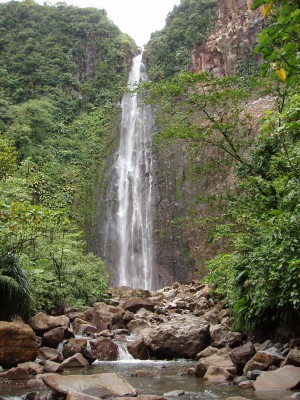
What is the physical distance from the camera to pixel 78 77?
41531 millimetres

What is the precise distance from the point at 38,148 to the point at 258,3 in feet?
98.9

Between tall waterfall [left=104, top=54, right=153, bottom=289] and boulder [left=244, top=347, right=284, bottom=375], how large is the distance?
1958cm

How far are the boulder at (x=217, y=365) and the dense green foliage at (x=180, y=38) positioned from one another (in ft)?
106

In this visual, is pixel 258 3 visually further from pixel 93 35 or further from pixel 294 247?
pixel 93 35

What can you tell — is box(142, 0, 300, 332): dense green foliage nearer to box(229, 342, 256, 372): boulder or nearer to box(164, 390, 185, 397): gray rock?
box(229, 342, 256, 372): boulder

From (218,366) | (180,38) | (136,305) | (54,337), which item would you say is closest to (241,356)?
(218,366)

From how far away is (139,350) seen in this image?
358 inches

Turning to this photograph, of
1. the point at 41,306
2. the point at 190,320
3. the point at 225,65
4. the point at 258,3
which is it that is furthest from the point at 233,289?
the point at 225,65

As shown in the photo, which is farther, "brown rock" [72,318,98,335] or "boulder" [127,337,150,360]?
"brown rock" [72,318,98,335]

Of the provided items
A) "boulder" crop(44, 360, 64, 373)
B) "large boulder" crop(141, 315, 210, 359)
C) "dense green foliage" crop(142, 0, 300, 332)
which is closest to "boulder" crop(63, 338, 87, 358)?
"boulder" crop(44, 360, 64, 373)

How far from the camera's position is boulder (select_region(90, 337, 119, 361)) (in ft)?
29.3

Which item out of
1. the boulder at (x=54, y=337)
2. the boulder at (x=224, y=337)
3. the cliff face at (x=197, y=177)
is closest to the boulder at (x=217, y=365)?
the boulder at (x=224, y=337)

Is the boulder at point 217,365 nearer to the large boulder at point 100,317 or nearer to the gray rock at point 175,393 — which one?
the gray rock at point 175,393

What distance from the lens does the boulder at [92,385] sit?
5328mm
